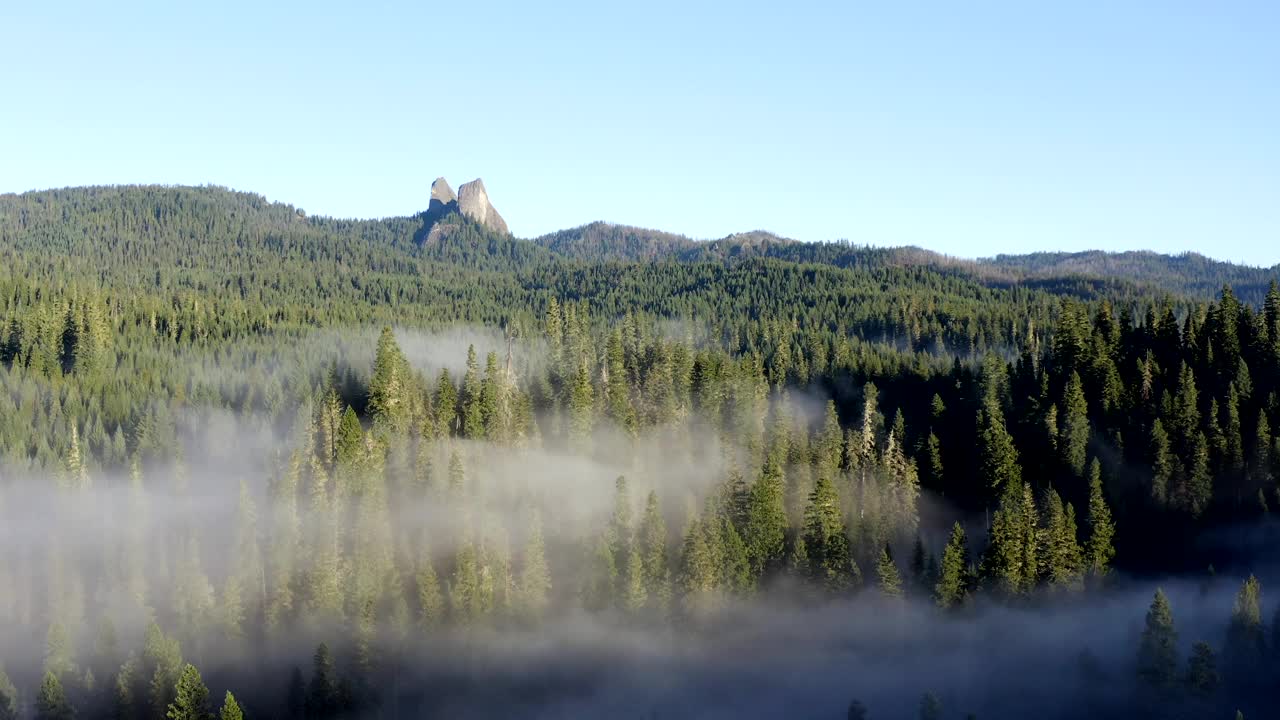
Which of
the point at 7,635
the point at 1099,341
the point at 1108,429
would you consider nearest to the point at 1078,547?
the point at 1108,429

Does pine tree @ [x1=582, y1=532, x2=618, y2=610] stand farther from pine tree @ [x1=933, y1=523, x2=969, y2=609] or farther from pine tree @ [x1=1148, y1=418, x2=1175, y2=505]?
pine tree @ [x1=1148, y1=418, x2=1175, y2=505]

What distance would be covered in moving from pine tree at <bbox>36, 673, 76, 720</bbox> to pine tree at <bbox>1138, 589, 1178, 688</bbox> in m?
80.6

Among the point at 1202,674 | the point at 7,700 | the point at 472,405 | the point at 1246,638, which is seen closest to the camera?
the point at 1202,674

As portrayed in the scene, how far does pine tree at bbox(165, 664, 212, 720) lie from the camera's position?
275 ft

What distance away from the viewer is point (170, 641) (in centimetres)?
9431

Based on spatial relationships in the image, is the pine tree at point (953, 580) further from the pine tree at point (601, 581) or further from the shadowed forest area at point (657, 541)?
the pine tree at point (601, 581)

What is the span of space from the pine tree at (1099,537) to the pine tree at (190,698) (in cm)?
7124

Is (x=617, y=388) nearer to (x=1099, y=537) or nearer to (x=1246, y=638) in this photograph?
(x=1099, y=537)

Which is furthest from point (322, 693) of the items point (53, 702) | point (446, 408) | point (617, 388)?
point (617, 388)

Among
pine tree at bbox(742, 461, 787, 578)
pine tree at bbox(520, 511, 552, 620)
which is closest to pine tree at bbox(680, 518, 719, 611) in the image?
pine tree at bbox(742, 461, 787, 578)

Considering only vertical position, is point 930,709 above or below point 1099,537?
below

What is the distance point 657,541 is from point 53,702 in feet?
165

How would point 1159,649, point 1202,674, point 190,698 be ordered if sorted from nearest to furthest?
point 1202,674 → point 190,698 → point 1159,649

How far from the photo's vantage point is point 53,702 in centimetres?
9044
